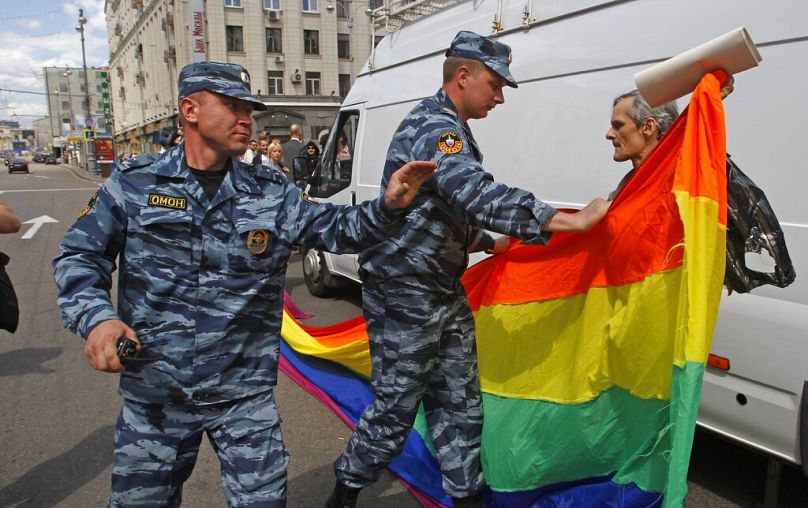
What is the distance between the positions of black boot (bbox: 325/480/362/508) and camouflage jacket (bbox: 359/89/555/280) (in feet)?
3.22

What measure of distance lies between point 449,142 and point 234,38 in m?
42.3

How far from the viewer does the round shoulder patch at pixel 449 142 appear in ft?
7.83

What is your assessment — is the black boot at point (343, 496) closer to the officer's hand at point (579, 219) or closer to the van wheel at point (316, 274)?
the officer's hand at point (579, 219)

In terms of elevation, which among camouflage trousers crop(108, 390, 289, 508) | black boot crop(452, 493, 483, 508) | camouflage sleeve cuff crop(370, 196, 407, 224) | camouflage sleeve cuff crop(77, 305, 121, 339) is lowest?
black boot crop(452, 493, 483, 508)

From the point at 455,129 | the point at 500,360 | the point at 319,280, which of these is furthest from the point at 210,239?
the point at 319,280

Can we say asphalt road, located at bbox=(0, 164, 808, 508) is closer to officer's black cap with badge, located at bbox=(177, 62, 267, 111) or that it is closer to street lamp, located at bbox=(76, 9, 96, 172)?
officer's black cap with badge, located at bbox=(177, 62, 267, 111)

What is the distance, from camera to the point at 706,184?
81.1 inches

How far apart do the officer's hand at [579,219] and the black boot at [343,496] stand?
59.4 inches

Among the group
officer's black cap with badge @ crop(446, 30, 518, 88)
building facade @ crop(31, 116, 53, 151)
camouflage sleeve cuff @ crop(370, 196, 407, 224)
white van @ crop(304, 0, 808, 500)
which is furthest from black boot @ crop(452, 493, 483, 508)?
building facade @ crop(31, 116, 53, 151)

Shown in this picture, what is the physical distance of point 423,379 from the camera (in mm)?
2680

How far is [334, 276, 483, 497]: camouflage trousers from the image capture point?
103 inches

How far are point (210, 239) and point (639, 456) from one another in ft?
5.71

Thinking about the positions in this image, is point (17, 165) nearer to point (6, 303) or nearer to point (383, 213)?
point (6, 303)

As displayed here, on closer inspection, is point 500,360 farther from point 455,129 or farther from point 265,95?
point 265,95
